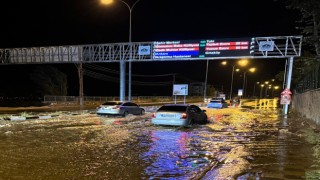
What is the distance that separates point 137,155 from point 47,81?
49.7 m

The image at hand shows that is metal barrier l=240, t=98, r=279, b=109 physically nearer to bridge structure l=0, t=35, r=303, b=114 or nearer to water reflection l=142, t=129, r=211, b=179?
bridge structure l=0, t=35, r=303, b=114

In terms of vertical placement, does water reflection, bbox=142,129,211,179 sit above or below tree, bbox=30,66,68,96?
below

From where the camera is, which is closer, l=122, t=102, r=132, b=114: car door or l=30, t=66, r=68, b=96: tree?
l=122, t=102, r=132, b=114: car door

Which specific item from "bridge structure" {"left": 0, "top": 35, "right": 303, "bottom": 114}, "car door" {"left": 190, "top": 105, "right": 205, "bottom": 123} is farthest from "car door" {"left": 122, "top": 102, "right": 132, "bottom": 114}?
"bridge structure" {"left": 0, "top": 35, "right": 303, "bottom": 114}

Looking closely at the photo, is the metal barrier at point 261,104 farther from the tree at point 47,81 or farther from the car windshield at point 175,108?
the car windshield at point 175,108

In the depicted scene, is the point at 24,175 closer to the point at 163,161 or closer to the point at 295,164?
the point at 163,161

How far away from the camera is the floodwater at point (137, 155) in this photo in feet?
25.5

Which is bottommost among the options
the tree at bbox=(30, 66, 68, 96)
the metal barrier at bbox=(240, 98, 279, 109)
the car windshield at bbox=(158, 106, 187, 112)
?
the metal barrier at bbox=(240, 98, 279, 109)

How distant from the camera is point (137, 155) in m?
9.98

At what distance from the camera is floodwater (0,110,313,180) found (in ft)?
25.5

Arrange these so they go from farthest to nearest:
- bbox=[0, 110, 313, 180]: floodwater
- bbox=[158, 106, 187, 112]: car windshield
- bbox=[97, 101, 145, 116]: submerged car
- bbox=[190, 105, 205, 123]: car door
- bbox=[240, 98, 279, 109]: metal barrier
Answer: bbox=[240, 98, 279, 109]: metal barrier
bbox=[97, 101, 145, 116]: submerged car
bbox=[190, 105, 205, 123]: car door
bbox=[158, 106, 187, 112]: car windshield
bbox=[0, 110, 313, 180]: floodwater

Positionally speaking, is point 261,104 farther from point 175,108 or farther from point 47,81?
point 175,108

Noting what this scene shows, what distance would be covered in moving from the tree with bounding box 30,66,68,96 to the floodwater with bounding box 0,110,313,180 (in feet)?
139

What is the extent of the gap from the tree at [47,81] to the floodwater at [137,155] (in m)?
42.3
